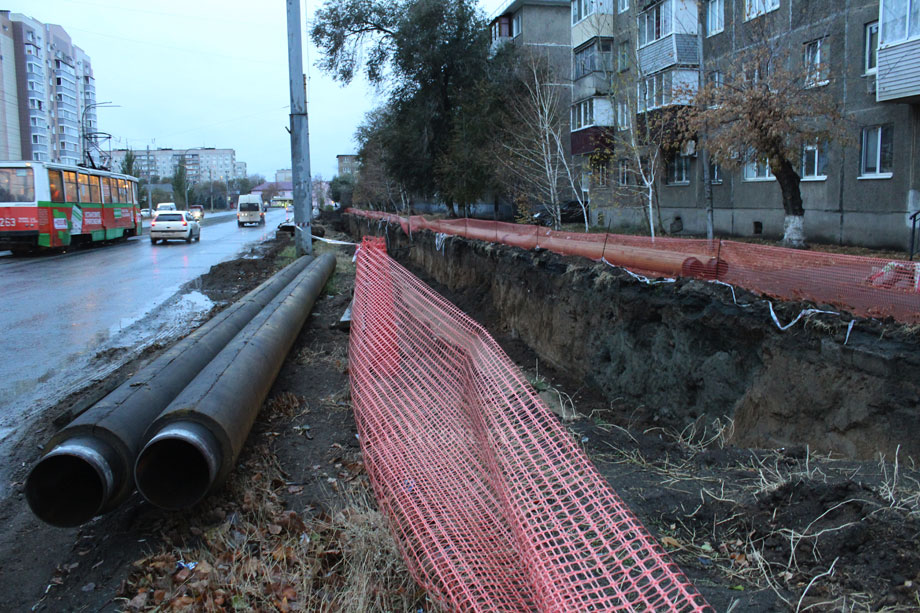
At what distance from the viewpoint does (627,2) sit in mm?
29859

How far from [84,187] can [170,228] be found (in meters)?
4.99

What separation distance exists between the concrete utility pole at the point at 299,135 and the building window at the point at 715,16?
14.7 meters

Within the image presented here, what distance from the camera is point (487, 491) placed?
368cm

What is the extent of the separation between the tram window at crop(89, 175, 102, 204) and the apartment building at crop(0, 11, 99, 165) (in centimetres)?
5309

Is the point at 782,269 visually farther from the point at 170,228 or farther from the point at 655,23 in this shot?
the point at 170,228

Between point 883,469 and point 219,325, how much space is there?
5.90 metres

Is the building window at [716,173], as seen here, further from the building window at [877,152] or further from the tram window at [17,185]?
the tram window at [17,185]

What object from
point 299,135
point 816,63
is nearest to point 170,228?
point 299,135

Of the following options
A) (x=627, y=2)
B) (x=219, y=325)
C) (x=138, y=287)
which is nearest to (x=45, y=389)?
(x=219, y=325)

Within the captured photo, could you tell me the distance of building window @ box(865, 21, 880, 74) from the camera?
18109 mm

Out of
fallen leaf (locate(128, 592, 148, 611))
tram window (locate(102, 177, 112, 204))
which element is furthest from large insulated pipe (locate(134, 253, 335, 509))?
tram window (locate(102, 177, 112, 204))

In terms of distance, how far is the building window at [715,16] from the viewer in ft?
77.8

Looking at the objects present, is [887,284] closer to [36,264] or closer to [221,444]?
[221,444]

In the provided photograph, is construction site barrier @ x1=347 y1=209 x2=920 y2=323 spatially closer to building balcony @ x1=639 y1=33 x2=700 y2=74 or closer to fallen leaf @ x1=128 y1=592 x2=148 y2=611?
fallen leaf @ x1=128 y1=592 x2=148 y2=611
